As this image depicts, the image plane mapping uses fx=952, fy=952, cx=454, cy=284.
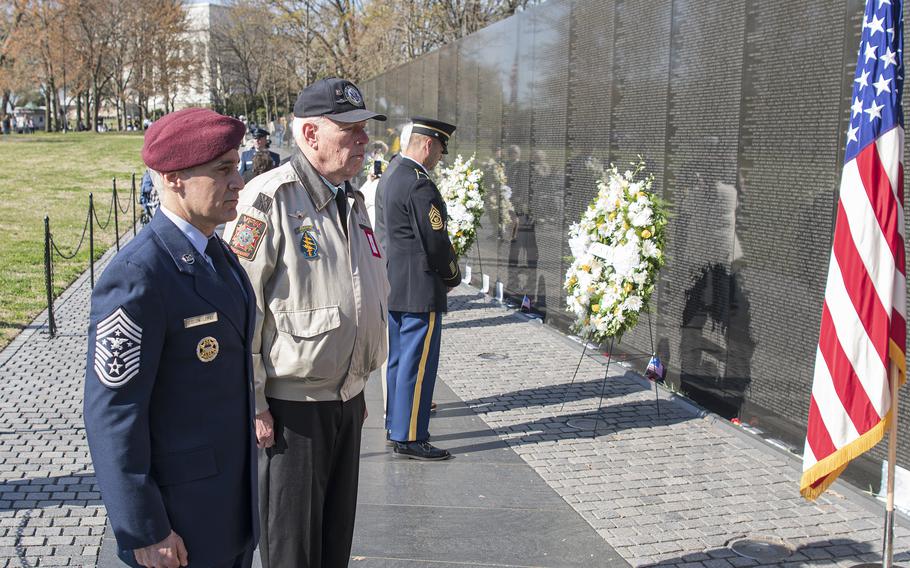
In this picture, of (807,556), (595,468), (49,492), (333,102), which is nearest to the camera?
(333,102)

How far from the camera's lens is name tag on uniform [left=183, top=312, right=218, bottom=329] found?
2.68m

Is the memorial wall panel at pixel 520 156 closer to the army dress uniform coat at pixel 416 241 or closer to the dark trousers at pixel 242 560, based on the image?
the army dress uniform coat at pixel 416 241

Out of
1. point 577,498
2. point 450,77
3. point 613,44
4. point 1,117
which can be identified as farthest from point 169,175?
point 1,117

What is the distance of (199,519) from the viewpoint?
274 centimetres

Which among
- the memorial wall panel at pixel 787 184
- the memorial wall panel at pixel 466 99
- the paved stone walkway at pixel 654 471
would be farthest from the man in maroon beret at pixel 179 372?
the memorial wall panel at pixel 466 99

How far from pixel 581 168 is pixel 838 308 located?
5.87 meters

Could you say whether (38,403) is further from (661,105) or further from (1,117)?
(1,117)

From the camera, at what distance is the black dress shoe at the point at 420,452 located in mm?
6531

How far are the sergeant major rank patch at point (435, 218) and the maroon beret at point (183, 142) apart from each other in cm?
372

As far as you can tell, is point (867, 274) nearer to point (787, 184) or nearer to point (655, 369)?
point (787, 184)

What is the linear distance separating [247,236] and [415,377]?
3097mm

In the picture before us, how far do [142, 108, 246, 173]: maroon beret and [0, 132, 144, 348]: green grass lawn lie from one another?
8.10 meters

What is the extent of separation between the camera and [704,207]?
25.3ft

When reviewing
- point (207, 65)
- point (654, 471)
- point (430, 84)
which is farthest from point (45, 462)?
point (207, 65)
